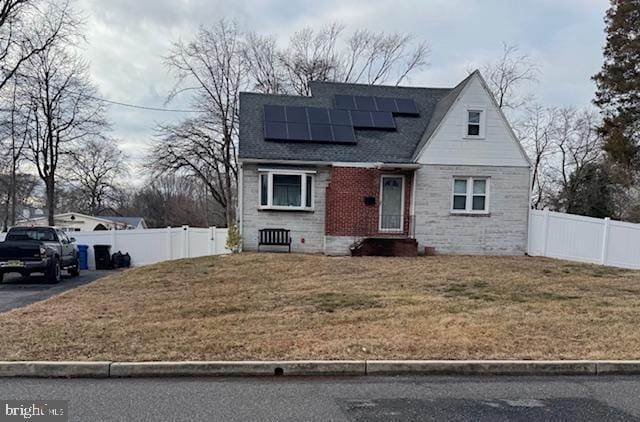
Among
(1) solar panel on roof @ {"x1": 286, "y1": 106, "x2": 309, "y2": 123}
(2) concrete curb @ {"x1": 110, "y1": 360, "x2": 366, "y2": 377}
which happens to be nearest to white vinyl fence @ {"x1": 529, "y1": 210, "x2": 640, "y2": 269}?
(1) solar panel on roof @ {"x1": 286, "y1": 106, "x2": 309, "y2": 123}

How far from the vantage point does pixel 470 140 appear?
16359 millimetres

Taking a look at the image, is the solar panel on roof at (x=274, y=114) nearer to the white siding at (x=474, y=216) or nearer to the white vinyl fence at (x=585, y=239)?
the white siding at (x=474, y=216)

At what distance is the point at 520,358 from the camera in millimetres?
5121

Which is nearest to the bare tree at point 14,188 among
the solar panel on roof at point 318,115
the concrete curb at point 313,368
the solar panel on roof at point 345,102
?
the solar panel on roof at point 318,115

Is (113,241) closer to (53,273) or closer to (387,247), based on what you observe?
(53,273)

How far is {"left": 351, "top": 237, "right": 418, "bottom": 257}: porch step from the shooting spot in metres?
15.5

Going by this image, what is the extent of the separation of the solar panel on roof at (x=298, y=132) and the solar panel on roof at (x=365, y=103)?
9.16 ft

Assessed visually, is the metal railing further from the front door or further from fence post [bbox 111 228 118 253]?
fence post [bbox 111 228 118 253]

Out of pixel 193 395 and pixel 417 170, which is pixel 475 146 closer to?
pixel 417 170

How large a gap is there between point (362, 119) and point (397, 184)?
3259mm

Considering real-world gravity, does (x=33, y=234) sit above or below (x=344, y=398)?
above

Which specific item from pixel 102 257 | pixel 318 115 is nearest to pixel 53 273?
pixel 102 257

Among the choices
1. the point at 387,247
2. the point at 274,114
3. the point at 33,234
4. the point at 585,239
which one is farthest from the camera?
the point at 274,114

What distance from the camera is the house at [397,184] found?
1586 centimetres
